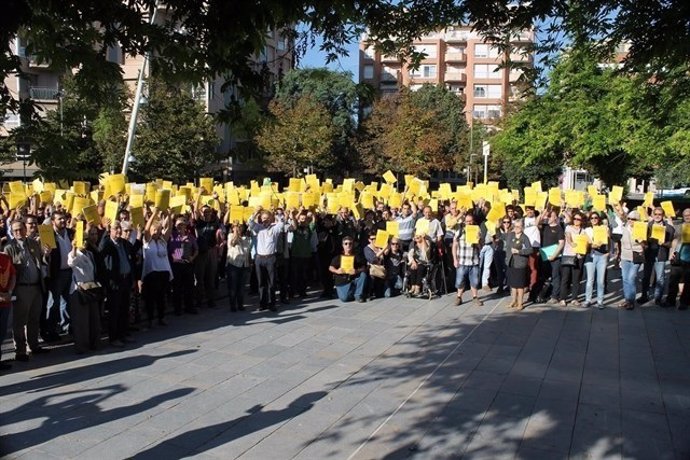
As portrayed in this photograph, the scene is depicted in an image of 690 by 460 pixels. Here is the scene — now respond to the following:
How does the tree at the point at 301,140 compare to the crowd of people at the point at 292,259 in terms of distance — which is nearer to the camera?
the crowd of people at the point at 292,259

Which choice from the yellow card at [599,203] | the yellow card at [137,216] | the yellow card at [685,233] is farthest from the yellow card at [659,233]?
the yellow card at [137,216]

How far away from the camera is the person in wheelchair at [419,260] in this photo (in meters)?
11.4

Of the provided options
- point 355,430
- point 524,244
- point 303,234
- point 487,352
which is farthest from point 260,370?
point 524,244

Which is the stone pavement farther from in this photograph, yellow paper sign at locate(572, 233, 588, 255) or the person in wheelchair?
the person in wheelchair

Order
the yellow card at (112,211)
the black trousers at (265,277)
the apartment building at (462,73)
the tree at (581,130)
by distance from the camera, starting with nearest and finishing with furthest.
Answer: the yellow card at (112,211) < the black trousers at (265,277) < the tree at (581,130) < the apartment building at (462,73)

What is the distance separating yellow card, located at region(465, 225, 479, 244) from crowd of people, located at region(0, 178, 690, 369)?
28mm

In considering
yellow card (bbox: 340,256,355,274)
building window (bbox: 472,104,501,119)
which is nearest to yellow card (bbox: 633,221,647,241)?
yellow card (bbox: 340,256,355,274)

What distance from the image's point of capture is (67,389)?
6.14 metres

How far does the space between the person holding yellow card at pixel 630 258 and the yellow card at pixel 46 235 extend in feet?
29.7

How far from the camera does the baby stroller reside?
11445 millimetres

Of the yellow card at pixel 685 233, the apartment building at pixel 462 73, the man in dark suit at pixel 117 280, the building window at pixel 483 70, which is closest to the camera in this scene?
the man in dark suit at pixel 117 280

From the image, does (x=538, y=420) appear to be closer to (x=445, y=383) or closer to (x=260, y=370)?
(x=445, y=383)

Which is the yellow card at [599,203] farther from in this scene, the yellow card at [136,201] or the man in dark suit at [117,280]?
the man in dark suit at [117,280]

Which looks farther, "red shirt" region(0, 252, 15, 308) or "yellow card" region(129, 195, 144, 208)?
"yellow card" region(129, 195, 144, 208)
